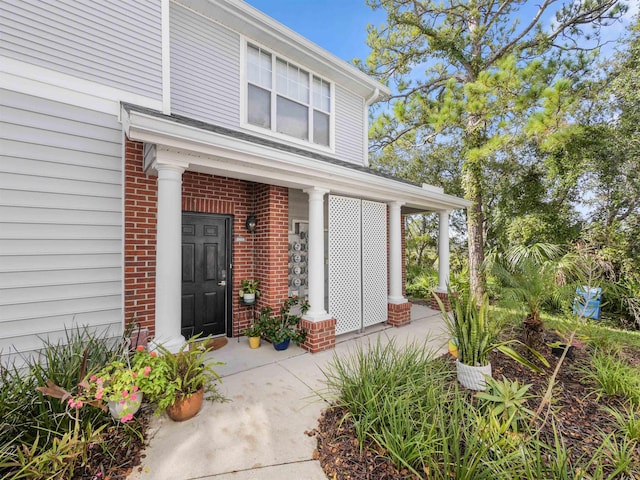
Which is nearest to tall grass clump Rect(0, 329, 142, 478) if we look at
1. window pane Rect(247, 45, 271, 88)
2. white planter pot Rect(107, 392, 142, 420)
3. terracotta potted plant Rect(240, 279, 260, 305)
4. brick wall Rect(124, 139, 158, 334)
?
white planter pot Rect(107, 392, 142, 420)

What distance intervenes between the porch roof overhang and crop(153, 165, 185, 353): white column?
0.31 metres

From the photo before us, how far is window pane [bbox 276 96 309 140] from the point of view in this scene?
19.6 feet

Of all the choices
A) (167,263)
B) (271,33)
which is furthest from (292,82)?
(167,263)

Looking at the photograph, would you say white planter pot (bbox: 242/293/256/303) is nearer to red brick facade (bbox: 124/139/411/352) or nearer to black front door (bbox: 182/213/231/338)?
red brick facade (bbox: 124/139/411/352)

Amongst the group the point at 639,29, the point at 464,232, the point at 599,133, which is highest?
the point at 639,29

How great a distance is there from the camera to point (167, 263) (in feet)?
11.2

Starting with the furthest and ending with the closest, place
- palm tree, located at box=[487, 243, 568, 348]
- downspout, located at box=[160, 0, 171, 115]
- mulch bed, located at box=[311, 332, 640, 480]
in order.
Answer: downspout, located at box=[160, 0, 171, 115] → palm tree, located at box=[487, 243, 568, 348] → mulch bed, located at box=[311, 332, 640, 480]

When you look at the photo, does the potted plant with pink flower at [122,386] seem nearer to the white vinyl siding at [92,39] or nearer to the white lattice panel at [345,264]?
the white lattice panel at [345,264]

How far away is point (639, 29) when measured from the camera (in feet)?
25.9

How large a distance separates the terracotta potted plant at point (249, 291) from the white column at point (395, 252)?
9.87ft

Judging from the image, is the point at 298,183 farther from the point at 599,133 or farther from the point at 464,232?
the point at 464,232

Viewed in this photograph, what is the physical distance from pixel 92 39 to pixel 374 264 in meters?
5.77

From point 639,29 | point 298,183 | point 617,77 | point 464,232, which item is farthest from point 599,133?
point 298,183

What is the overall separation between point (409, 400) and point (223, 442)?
1761 mm
